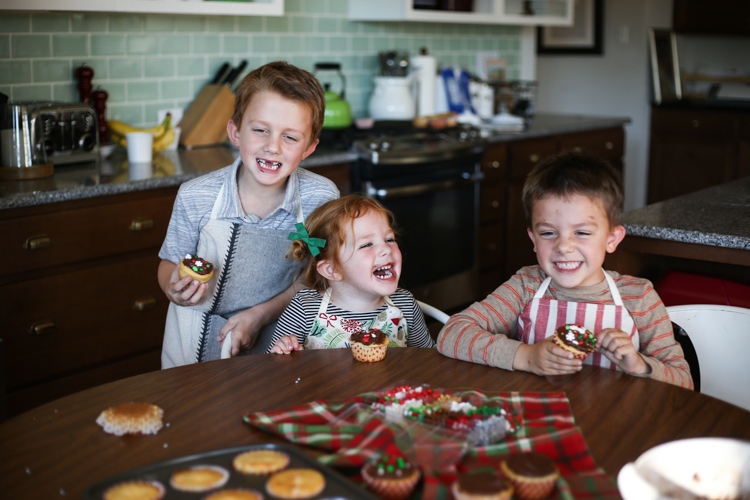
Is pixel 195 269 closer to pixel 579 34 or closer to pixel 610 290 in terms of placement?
pixel 610 290

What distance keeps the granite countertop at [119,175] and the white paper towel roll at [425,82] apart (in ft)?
3.38

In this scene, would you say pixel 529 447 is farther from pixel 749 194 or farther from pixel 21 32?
pixel 21 32

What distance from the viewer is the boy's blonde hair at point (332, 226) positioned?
1639 millimetres

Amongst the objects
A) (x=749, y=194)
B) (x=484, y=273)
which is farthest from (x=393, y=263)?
(x=484, y=273)

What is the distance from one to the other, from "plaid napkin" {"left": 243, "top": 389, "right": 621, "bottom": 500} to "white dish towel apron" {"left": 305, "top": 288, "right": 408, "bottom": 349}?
0.51 meters

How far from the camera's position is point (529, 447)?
3.11ft

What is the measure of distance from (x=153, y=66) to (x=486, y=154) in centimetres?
155

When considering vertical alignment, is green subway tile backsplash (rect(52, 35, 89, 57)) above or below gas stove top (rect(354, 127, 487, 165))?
above

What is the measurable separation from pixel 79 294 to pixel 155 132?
90 cm

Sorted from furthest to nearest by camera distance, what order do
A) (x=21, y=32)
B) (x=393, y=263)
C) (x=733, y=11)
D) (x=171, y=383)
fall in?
(x=733, y=11) < (x=21, y=32) < (x=393, y=263) < (x=171, y=383)

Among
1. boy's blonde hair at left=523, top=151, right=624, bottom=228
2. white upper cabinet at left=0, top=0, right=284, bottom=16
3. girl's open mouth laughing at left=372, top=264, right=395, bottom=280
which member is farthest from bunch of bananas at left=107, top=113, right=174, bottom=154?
boy's blonde hair at left=523, top=151, right=624, bottom=228

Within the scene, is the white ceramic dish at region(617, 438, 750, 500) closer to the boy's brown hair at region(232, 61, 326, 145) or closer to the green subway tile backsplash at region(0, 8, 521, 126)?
the boy's brown hair at region(232, 61, 326, 145)

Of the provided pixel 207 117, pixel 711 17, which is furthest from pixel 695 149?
pixel 207 117

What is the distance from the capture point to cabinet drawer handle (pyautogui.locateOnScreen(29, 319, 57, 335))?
7.29ft
